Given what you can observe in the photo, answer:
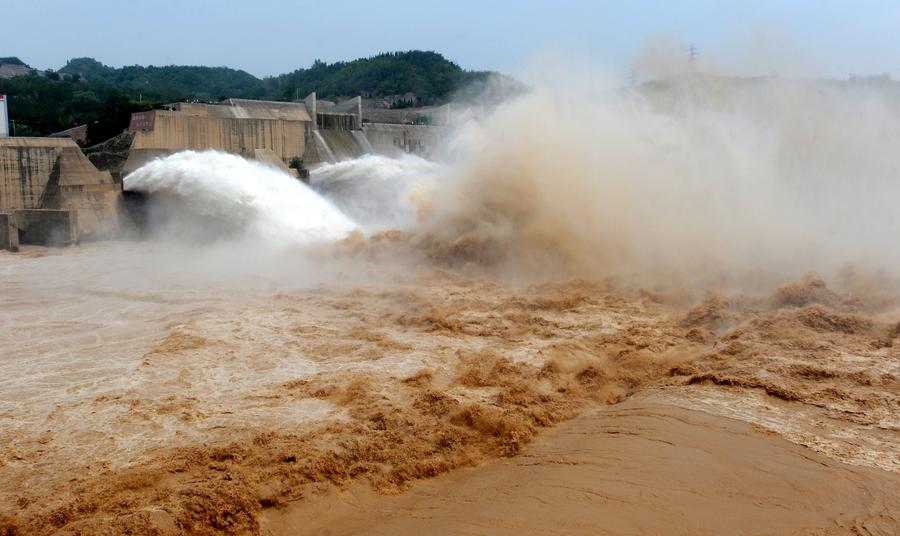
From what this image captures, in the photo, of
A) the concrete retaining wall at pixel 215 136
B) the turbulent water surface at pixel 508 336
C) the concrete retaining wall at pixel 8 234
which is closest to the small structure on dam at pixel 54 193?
the concrete retaining wall at pixel 8 234

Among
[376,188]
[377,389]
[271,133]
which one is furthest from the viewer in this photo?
[271,133]

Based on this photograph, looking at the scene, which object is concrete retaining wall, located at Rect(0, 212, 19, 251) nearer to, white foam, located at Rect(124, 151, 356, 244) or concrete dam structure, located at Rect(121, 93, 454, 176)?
white foam, located at Rect(124, 151, 356, 244)

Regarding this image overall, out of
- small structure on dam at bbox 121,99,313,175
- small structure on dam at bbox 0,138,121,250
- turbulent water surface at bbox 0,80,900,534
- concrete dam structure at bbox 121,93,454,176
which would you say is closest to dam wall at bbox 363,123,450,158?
concrete dam structure at bbox 121,93,454,176

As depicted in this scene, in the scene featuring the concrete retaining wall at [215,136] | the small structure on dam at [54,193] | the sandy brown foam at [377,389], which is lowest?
the sandy brown foam at [377,389]

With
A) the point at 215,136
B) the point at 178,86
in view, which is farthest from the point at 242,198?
the point at 178,86

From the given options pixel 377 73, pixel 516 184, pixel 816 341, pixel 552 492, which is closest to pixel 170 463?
pixel 552 492

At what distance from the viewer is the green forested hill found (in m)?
50.8

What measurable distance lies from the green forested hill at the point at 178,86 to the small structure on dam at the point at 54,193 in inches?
584

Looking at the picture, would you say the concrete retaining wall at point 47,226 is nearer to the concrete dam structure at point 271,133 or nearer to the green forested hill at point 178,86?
the concrete dam structure at point 271,133

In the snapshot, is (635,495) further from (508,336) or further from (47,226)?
(47,226)

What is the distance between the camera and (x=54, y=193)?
2416cm

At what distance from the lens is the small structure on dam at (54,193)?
22516 mm

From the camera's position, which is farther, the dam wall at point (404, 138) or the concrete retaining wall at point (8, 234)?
the dam wall at point (404, 138)

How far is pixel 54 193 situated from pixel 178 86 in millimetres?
113811
